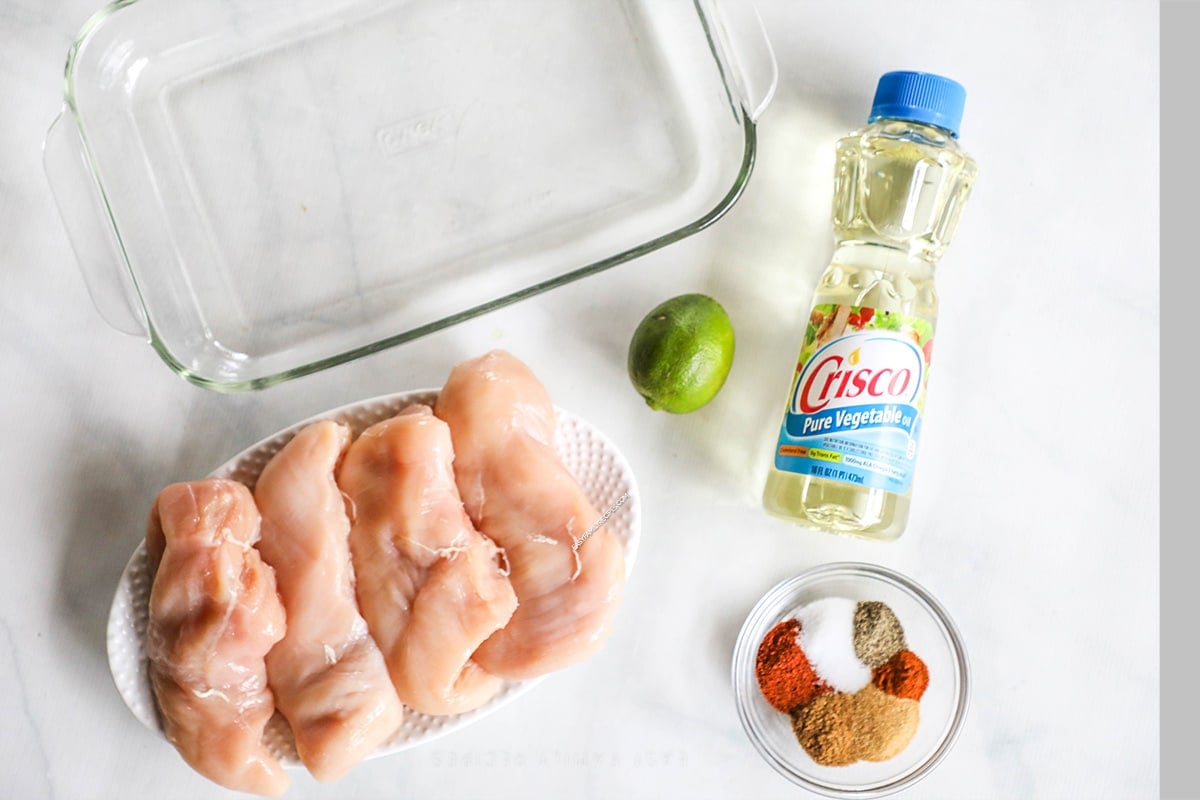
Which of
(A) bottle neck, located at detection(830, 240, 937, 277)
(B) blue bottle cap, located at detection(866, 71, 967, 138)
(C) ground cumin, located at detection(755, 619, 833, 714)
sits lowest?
(C) ground cumin, located at detection(755, 619, 833, 714)

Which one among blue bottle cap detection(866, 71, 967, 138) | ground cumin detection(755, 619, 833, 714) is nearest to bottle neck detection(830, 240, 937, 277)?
blue bottle cap detection(866, 71, 967, 138)

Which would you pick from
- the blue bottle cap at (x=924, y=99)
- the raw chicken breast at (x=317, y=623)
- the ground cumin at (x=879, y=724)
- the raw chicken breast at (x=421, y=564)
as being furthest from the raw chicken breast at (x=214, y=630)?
the blue bottle cap at (x=924, y=99)

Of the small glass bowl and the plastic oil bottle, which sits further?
the small glass bowl

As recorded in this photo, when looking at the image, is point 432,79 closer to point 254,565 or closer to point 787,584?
point 254,565

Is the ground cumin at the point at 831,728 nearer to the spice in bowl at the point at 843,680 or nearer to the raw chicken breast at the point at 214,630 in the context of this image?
the spice in bowl at the point at 843,680

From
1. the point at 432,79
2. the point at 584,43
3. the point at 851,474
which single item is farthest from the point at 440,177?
the point at 851,474

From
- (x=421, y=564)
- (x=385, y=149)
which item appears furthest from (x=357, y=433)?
(x=385, y=149)

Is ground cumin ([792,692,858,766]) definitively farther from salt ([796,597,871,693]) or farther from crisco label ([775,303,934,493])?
crisco label ([775,303,934,493])
